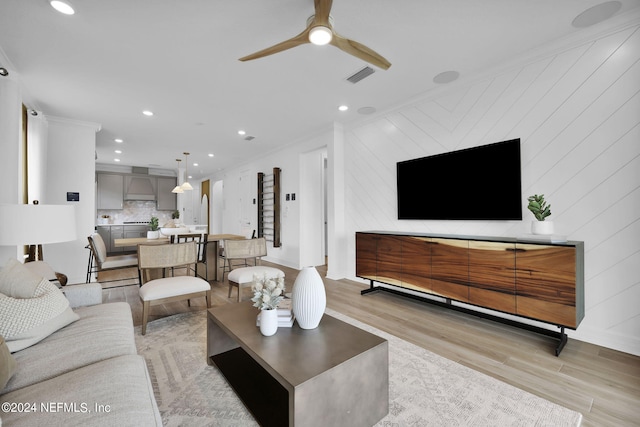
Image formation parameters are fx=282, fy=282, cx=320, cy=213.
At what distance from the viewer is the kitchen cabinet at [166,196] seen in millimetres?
8734

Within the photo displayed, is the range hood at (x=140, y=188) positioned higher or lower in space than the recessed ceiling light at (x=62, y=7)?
lower

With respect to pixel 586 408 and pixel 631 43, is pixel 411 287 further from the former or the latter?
pixel 631 43

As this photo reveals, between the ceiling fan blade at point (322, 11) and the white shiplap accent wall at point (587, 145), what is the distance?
216cm

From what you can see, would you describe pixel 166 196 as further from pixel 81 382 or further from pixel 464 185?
pixel 81 382

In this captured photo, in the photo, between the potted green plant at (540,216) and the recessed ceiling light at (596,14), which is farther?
the potted green plant at (540,216)

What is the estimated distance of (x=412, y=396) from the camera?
1.73m

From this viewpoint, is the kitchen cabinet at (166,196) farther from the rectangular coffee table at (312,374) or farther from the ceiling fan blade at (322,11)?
the ceiling fan blade at (322,11)

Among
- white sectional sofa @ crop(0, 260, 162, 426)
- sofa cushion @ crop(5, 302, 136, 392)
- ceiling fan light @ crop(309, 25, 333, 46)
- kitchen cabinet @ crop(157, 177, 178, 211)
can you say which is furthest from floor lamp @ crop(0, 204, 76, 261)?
kitchen cabinet @ crop(157, 177, 178, 211)

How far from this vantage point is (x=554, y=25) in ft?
7.71

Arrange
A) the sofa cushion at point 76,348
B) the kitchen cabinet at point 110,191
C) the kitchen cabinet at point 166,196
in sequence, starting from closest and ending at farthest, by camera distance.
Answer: the sofa cushion at point 76,348, the kitchen cabinet at point 110,191, the kitchen cabinet at point 166,196

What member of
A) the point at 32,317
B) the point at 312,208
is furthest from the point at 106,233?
the point at 32,317

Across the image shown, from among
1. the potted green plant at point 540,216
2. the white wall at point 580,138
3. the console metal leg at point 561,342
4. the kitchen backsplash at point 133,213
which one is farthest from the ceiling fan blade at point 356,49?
the kitchen backsplash at point 133,213

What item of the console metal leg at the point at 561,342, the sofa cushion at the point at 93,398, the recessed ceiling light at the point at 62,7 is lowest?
the console metal leg at the point at 561,342

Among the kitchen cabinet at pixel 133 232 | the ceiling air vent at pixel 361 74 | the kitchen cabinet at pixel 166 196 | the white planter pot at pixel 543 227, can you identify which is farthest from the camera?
the kitchen cabinet at pixel 166 196
